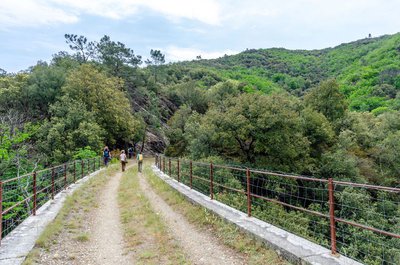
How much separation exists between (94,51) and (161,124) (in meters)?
17.8

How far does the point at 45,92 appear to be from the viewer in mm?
36531

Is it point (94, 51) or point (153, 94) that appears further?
point (153, 94)

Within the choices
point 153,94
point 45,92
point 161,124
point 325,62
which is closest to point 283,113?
point 45,92

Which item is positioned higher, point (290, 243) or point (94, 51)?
point (94, 51)

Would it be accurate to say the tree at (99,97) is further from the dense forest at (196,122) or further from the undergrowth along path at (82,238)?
the undergrowth along path at (82,238)

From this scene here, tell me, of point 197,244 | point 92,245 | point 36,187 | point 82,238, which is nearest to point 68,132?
point 36,187

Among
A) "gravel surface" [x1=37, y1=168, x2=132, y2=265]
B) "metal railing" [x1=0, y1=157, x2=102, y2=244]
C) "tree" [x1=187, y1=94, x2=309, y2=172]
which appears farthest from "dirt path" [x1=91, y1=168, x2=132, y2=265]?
"tree" [x1=187, y1=94, x2=309, y2=172]

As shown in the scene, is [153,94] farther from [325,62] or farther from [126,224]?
[325,62]

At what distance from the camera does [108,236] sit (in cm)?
655

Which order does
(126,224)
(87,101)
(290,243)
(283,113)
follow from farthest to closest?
1. (87,101)
2. (283,113)
3. (126,224)
4. (290,243)

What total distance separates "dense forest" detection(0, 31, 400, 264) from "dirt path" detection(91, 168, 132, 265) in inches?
174

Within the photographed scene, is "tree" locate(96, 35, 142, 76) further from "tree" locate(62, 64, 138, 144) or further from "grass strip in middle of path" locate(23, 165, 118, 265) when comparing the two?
"grass strip in middle of path" locate(23, 165, 118, 265)

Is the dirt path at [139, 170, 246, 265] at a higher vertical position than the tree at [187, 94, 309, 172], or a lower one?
lower

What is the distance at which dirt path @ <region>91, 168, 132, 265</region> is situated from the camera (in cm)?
517
